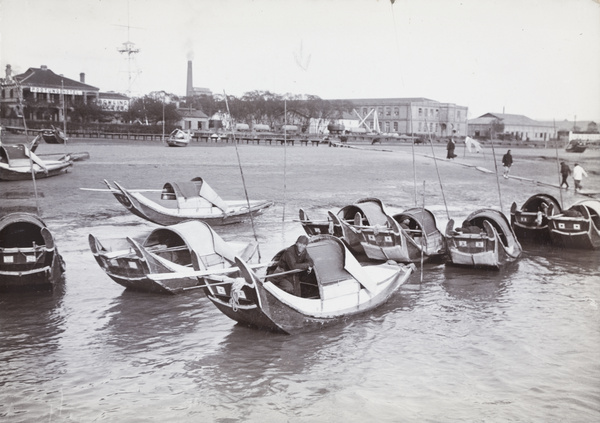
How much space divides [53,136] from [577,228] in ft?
122

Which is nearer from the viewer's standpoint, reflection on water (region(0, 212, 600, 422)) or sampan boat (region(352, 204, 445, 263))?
reflection on water (region(0, 212, 600, 422))

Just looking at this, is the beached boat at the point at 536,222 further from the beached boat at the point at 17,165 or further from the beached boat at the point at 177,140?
the beached boat at the point at 177,140

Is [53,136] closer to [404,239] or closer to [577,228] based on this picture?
[404,239]

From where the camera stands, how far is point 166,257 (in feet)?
46.5

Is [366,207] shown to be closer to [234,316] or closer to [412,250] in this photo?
[412,250]

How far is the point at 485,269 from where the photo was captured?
16.9m

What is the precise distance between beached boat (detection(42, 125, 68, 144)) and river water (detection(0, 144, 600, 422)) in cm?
2811

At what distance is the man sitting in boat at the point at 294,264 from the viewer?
11.3 metres

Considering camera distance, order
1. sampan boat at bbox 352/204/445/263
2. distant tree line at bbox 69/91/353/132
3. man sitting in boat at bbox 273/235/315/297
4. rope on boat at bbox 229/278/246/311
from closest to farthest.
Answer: rope on boat at bbox 229/278/246/311 < man sitting in boat at bbox 273/235/315/297 < sampan boat at bbox 352/204/445/263 < distant tree line at bbox 69/91/353/132

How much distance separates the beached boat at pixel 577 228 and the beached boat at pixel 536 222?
1.89ft

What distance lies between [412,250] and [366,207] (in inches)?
82.3

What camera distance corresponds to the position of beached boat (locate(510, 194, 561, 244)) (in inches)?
800

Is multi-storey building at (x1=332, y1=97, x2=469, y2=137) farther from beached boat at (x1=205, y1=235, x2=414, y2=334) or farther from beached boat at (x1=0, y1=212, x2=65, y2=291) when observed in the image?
beached boat at (x1=205, y1=235, x2=414, y2=334)

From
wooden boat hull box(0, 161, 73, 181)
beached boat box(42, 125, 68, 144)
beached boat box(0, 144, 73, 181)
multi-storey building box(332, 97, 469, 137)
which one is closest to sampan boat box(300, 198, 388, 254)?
beached boat box(0, 144, 73, 181)
